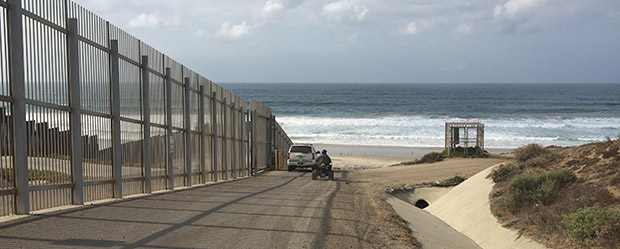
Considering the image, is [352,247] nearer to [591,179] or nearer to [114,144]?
[114,144]

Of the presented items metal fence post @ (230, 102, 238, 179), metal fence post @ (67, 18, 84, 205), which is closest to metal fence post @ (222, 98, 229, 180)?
metal fence post @ (230, 102, 238, 179)

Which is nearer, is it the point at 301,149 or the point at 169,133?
the point at 169,133

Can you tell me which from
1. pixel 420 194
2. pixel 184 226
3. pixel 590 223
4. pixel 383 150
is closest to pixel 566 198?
pixel 590 223

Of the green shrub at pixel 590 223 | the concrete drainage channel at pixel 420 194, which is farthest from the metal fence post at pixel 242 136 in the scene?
the green shrub at pixel 590 223

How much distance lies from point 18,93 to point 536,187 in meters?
11.6

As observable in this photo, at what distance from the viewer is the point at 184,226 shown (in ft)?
29.2

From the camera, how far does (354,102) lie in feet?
414

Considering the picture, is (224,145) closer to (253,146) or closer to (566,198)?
(253,146)

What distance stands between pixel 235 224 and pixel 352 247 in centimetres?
204

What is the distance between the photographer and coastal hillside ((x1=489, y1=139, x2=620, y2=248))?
10789 mm

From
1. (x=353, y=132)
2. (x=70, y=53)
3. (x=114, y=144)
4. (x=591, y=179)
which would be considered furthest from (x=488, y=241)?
(x=353, y=132)

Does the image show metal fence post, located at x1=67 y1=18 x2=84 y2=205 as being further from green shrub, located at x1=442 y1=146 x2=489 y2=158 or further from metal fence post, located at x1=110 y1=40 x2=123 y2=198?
green shrub, located at x1=442 y1=146 x2=489 y2=158

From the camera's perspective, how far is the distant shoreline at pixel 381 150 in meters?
53.2

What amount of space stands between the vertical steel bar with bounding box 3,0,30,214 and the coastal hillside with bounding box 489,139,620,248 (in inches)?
358
